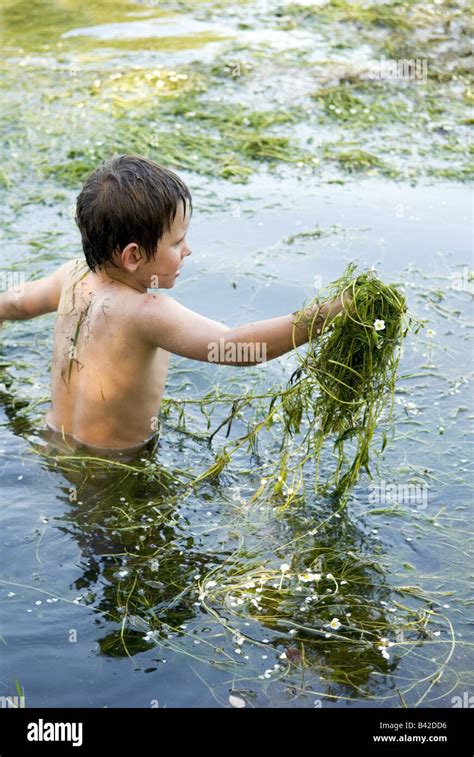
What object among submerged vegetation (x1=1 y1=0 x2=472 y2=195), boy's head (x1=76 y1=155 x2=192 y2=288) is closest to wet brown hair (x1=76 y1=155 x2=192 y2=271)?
boy's head (x1=76 y1=155 x2=192 y2=288)

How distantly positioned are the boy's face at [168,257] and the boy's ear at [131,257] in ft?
0.13

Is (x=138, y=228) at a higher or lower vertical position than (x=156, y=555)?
higher

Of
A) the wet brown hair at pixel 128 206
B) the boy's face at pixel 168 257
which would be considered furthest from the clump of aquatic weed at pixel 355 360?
the wet brown hair at pixel 128 206

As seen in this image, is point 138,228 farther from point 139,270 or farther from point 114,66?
point 114,66

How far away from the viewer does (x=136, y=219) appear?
4.84m

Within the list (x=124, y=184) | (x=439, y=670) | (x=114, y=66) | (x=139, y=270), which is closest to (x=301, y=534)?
(x=439, y=670)

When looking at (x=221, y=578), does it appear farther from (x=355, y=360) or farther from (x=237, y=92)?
(x=237, y=92)

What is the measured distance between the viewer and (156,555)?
5008mm

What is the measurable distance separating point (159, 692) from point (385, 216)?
17.6 ft

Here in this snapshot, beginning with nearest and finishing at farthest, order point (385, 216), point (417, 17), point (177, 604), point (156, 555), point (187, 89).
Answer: point (177, 604)
point (156, 555)
point (385, 216)
point (187, 89)
point (417, 17)

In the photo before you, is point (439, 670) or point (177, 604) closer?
point (439, 670)

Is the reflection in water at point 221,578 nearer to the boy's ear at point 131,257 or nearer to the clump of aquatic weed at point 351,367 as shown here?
the clump of aquatic weed at point 351,367

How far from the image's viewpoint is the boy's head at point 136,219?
483 centimetres

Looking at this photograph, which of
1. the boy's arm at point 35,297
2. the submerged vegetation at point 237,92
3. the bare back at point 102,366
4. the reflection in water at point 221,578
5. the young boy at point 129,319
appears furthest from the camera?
the submerged vegetation at point 237,92
